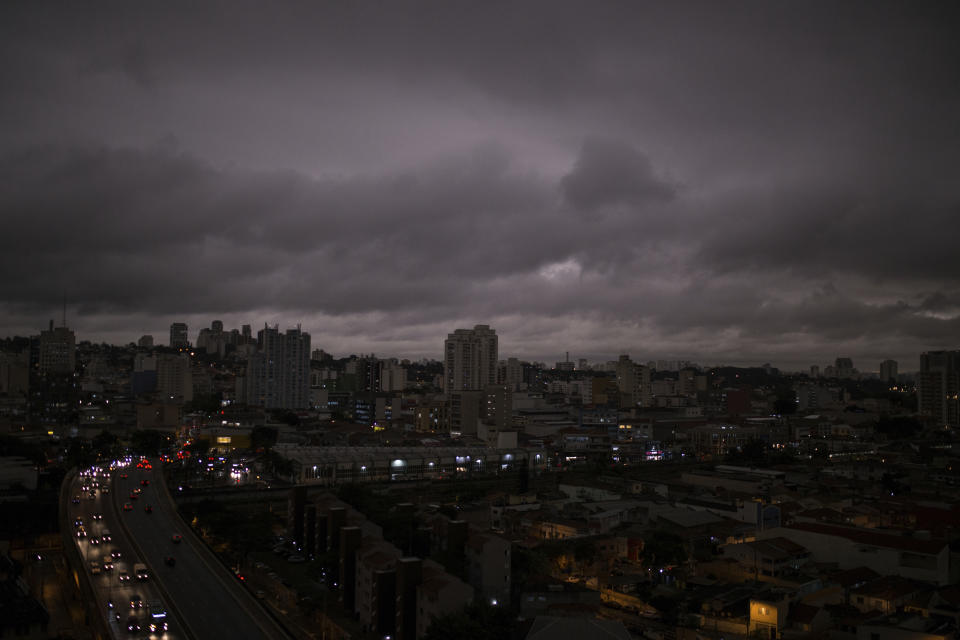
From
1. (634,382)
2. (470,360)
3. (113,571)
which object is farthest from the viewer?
(634,382)

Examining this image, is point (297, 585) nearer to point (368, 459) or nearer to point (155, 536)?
point (155, 536)

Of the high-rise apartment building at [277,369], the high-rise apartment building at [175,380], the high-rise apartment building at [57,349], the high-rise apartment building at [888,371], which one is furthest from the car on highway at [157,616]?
the high-rise apartment building at [888,371]

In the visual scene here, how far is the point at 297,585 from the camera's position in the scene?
10812 millimetres

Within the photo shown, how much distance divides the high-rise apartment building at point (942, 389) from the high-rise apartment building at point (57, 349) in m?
55.3

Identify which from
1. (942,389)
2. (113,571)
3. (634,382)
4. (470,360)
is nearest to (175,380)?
(470,360)

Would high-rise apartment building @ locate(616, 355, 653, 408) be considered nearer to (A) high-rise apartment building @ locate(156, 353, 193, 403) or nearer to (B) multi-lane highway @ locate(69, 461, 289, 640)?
(A) high-rise apartment building @ locate(156, 353, 193, 403)

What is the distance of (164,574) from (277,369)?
30.7 meters

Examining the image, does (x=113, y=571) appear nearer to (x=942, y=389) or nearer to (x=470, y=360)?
(x=470, y=360)

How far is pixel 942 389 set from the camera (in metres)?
36.5

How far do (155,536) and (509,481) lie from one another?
10.4m

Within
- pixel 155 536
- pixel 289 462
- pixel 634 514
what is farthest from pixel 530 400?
pixel 155 536

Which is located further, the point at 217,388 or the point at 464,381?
the point at 217,388

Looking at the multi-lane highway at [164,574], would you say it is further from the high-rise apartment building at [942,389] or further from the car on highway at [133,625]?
the high-rise apartment building at [942,389]

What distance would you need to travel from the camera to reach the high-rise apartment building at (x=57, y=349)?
48.3 m
